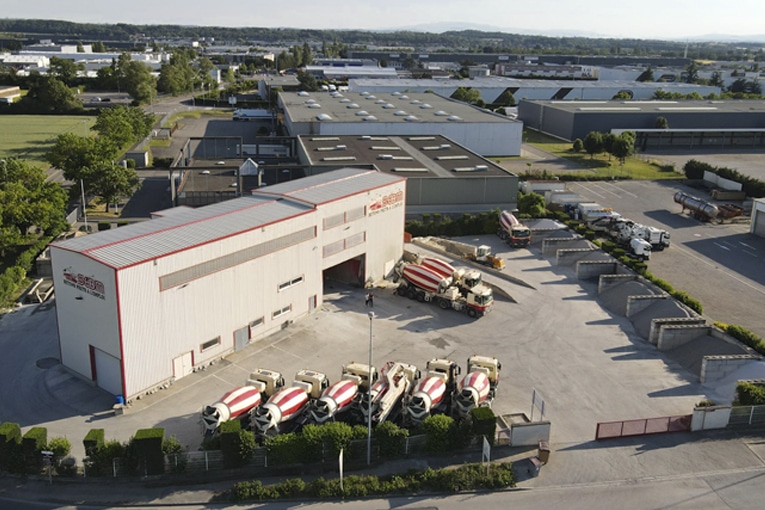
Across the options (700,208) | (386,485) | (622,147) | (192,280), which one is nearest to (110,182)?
(192,280)

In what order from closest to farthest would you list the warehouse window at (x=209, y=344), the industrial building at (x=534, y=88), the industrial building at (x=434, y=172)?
the warehouse window at (x=209, y=344)
the industrial building at (x=434, y=172)
the industrial building at (x=534, y=88)

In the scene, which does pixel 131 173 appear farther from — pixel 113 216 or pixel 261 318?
pixel 261 318

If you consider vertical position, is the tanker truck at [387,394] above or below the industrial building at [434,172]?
below

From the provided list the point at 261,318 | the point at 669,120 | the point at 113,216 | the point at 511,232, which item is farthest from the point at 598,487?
the point at 669,120

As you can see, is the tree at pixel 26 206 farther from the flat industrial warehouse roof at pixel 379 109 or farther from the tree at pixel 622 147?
the tree at pixel 622 147

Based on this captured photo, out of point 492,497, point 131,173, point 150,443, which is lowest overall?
point 492,497

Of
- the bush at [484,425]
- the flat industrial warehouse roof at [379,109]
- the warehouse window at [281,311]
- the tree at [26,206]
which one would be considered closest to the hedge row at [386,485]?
the bush at [484,425]

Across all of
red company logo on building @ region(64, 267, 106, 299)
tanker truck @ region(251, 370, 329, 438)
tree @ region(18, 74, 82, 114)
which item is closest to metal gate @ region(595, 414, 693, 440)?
tanker truck @ region(251, 370, 329, 438)
